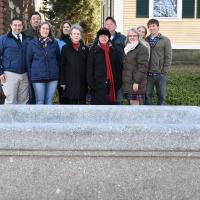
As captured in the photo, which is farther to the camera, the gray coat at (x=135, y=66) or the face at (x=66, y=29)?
the face at (x=66, y=29)

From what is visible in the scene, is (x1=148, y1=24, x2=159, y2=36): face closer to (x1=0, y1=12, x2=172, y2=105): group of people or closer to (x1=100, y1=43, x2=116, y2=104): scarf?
(x1=0, y1=12, x2=172, y2=105): group of people

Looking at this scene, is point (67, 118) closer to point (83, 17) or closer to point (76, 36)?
point (76, 36)

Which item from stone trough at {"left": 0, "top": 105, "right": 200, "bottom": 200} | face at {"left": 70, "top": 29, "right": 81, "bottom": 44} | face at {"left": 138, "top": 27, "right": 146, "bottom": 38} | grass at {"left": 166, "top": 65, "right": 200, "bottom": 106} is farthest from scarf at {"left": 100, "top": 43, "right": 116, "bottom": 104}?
grass at {"left": 166, "top": 65, "right": 200, "bottom": 106}

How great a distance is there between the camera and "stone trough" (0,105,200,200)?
381 centimetres

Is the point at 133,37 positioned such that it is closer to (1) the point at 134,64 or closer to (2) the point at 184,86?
(1) the point at 134,64

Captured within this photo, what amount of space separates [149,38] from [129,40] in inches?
35.4

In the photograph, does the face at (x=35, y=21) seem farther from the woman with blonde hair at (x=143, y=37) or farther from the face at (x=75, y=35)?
the woman with blonde hair at (x=143, y=37)

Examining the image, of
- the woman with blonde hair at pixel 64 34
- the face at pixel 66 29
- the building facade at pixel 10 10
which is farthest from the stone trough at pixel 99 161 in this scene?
the building facade at pixel 10 10

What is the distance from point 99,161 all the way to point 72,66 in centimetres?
332

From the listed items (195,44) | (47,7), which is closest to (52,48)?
(195,44)

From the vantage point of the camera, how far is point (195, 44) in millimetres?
19250

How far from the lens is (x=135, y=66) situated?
7.27 m

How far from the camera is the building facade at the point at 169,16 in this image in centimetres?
1891

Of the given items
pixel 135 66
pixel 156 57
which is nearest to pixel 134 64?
pixel 135 66
